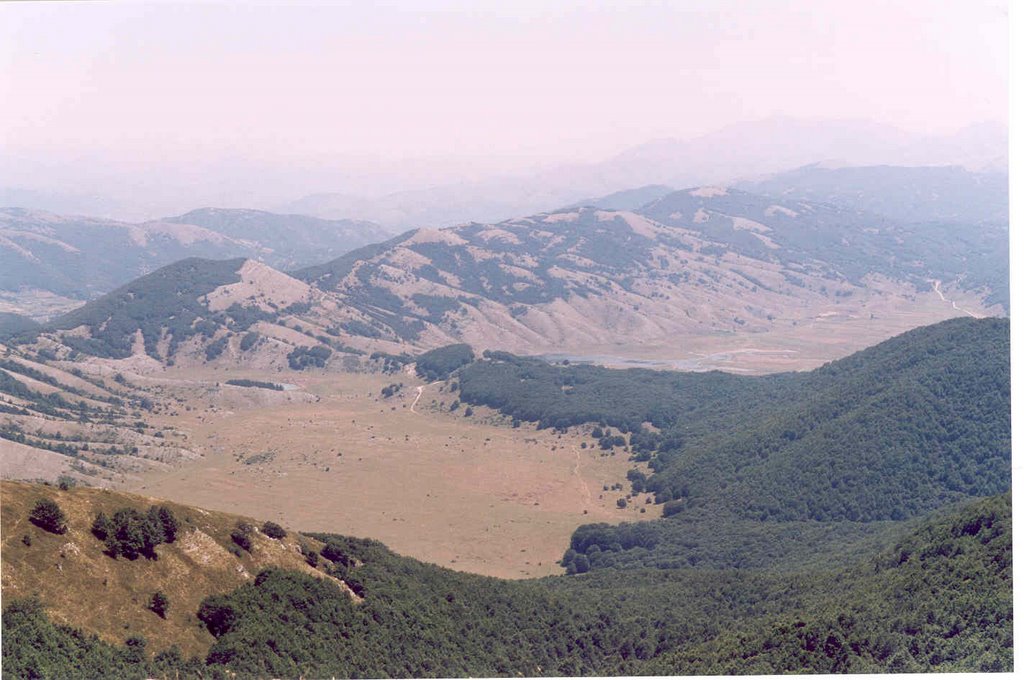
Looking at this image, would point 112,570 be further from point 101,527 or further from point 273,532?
point 273,532

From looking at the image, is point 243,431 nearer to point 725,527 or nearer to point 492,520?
point 492,520

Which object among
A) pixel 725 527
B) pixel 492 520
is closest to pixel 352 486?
pixel 492 520

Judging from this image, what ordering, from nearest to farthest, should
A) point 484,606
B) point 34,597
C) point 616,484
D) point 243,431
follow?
point 34,597 → point 484,606 → point 616,484 → point 243,431

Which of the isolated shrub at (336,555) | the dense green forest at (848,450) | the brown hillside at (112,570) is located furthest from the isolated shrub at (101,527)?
the dense green forest at (848,450)

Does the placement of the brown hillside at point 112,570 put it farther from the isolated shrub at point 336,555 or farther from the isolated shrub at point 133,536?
the isolated shrub at point 336,555

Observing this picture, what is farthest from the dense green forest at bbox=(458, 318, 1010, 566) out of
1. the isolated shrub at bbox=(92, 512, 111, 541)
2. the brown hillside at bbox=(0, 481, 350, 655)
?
the isolated shrub at bbox=(92, 512, 111, 541)

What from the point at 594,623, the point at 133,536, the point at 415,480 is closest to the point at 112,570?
the point at 133,536
